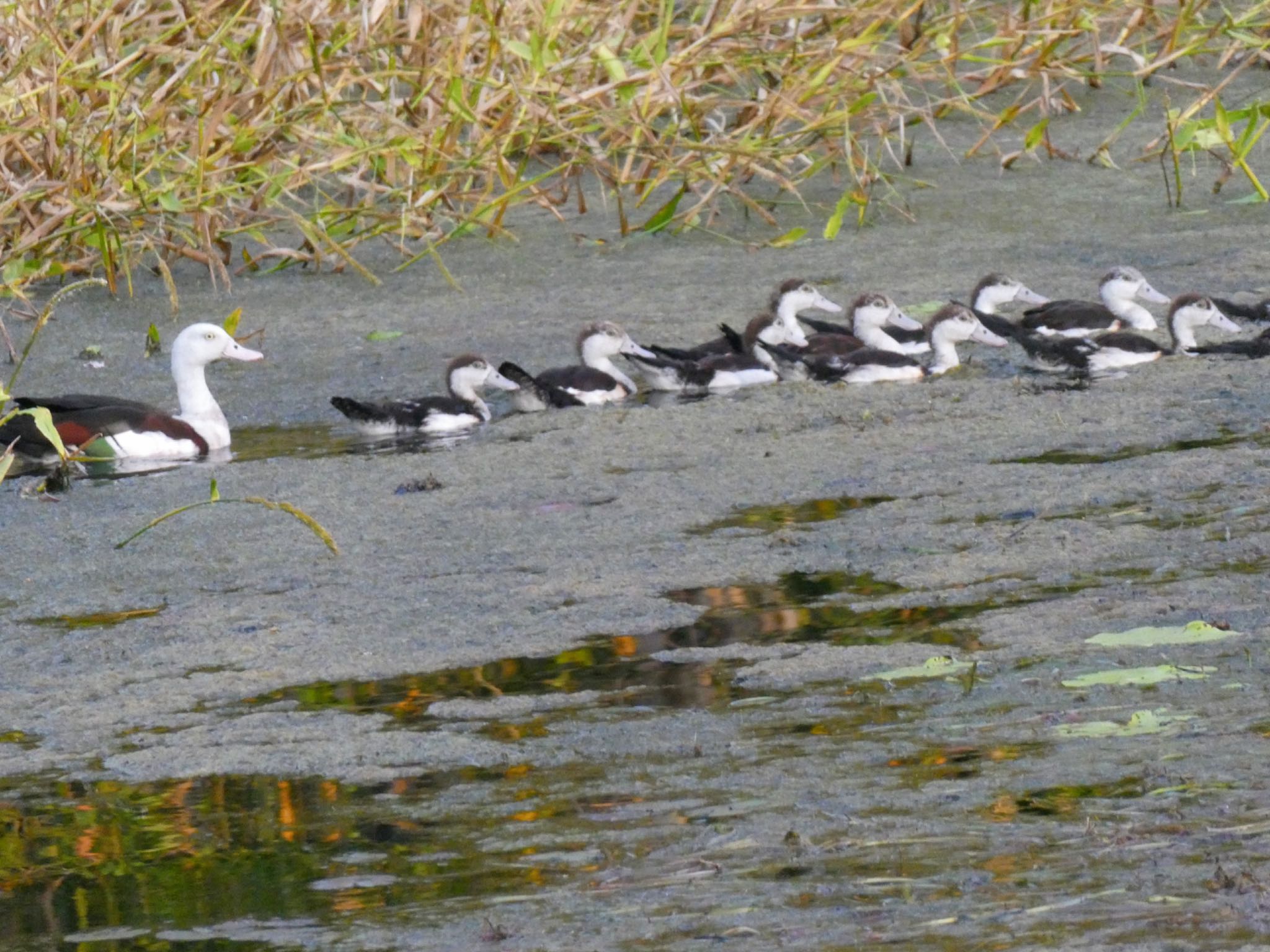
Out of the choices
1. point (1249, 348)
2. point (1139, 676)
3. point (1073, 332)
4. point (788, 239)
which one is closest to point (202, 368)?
point (788, 239)

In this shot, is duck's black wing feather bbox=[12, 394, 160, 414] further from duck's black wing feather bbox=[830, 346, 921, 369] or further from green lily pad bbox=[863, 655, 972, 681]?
green lily pad bbox=[863, 655, 972, 681]

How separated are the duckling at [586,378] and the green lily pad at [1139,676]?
14.3ft

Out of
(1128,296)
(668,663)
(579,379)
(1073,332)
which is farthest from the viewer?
(1128,296)

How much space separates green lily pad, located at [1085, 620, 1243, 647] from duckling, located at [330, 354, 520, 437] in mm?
4111

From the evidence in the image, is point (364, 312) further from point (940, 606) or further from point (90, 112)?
point (940, 606)

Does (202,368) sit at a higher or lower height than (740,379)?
higher

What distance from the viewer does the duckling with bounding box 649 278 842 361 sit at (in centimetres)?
870

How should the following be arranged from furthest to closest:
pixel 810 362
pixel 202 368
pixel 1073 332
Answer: pixel 1073 332, pixel 810 362, pixel 202 368

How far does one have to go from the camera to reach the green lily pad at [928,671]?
4.14 metres

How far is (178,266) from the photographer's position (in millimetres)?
10906

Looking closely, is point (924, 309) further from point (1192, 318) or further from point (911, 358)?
point (1192, 318)

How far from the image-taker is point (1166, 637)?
13.8ft

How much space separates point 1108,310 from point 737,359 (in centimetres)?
165

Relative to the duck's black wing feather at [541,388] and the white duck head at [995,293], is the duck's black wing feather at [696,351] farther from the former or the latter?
the white duck head at [995,293]
